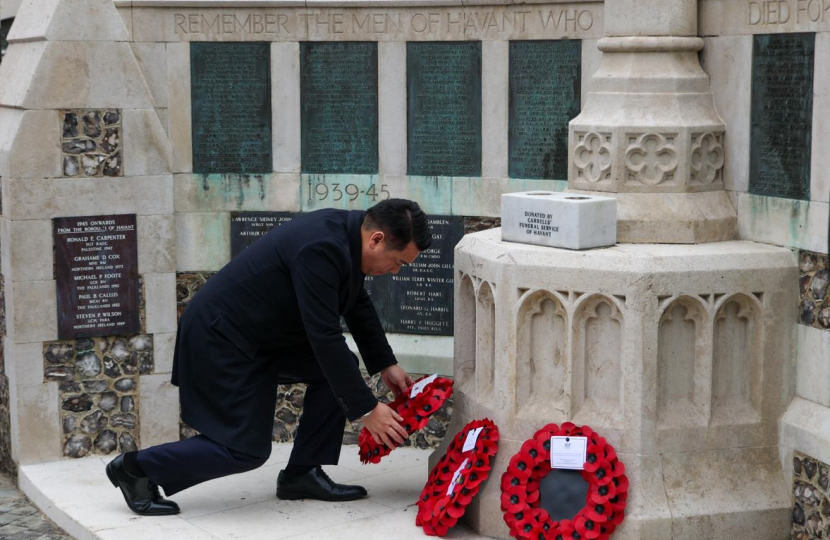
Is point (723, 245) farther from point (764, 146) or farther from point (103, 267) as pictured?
point (103, 267)

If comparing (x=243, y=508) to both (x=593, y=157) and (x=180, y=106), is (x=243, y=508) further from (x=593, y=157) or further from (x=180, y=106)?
(x=180, y=106)

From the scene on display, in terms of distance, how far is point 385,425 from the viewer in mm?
5758

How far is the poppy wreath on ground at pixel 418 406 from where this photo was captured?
19.6 ft

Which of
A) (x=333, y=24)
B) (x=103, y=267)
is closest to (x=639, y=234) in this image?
(x=333, y=24)

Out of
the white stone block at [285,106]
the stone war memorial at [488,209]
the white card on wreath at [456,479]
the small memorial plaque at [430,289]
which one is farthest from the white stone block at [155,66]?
the white card on wreath at [456,479]

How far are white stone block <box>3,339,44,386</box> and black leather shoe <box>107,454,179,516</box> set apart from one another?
136cm

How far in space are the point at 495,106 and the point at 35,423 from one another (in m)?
3.21

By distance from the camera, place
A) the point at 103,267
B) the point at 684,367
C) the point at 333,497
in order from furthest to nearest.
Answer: the point at 103,267 → the point at 333,497 → the point at 684,367

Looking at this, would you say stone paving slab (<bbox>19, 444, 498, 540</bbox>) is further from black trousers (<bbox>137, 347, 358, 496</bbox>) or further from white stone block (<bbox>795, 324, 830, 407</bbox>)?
white stone block (<bbox>795, 324, 830, 407</bbox>)

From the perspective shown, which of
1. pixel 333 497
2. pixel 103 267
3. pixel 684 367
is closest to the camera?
pixel 684 367

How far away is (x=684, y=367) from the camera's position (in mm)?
5691

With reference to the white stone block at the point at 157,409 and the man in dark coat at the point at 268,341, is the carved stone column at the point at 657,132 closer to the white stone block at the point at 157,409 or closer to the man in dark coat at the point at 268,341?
the man in dark coat at the point at 268,341

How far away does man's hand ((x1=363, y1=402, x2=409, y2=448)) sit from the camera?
575 cm

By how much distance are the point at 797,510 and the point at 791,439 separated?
0.32 metres
